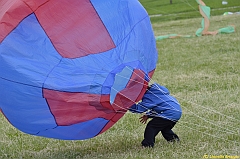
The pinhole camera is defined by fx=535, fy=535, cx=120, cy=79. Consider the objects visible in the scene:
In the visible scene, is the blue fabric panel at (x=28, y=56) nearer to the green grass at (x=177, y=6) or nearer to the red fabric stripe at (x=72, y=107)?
the red fabric stripe at (x=72, y=107)

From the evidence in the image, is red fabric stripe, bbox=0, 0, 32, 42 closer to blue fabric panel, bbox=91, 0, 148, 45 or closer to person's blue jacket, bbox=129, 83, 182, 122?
blue fabric panel, bbox=91, 0, 148, 45

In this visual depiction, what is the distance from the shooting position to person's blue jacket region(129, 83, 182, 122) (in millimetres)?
4449

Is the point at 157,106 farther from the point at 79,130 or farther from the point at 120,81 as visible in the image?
the point at 79,130

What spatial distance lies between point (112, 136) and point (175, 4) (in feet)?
96.4

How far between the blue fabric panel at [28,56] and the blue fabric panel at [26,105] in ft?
0.21

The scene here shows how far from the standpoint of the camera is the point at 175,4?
33938 millimetres

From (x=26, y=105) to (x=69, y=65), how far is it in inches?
18.3

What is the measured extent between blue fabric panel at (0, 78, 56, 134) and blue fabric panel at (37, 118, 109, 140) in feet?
0.26

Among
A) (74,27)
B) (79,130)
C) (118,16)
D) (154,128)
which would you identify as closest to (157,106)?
(154,128)

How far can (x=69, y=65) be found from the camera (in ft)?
13.3

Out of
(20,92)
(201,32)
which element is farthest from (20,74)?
(201,32)

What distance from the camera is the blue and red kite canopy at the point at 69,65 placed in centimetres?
404

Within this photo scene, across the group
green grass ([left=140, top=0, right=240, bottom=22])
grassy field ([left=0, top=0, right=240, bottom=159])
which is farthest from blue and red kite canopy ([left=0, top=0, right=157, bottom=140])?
green grass ([left=140, top=0, right=240, bottom=22])

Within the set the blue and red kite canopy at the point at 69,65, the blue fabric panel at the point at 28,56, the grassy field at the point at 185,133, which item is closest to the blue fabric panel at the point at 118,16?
the blue and red kite canopy at the point at 69,65
